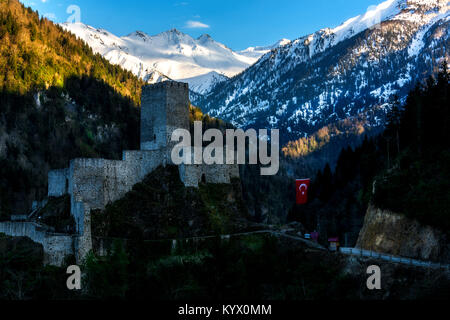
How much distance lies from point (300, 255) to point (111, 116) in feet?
287

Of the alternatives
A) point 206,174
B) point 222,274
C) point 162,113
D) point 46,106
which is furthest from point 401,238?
point 46,106

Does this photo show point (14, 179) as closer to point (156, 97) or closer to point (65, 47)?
point (156, 97)

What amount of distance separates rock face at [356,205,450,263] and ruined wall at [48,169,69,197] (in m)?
32.0

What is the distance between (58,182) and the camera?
6650 cm

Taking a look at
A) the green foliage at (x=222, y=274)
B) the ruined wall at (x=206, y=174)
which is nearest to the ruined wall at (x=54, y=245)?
the green foliage at (x=222, y=274)

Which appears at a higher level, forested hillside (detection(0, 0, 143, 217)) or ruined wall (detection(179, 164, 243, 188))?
forested hillside (detection(0, 0, 143, 217))

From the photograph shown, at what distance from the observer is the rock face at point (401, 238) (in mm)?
53531

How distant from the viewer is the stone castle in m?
58.4

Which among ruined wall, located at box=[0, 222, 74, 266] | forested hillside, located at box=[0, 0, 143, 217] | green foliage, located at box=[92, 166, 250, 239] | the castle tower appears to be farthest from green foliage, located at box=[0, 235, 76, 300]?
forested hillside, located at box=[0, 0, 143, 217]

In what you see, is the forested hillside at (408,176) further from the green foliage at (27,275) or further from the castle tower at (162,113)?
the green foliage at (27,275)

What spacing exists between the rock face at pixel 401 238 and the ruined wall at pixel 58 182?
105 ft

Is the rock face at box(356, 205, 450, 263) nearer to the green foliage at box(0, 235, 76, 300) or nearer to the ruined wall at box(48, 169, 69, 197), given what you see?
the green foliage at box(0, 235, 76, 300)

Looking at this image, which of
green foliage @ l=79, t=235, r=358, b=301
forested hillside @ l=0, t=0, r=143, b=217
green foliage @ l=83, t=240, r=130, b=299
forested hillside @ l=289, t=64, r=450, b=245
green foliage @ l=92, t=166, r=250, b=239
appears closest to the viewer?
green foliage @ l=79, t=235, r=358, b=301

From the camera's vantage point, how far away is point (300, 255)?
5944 centimetres
